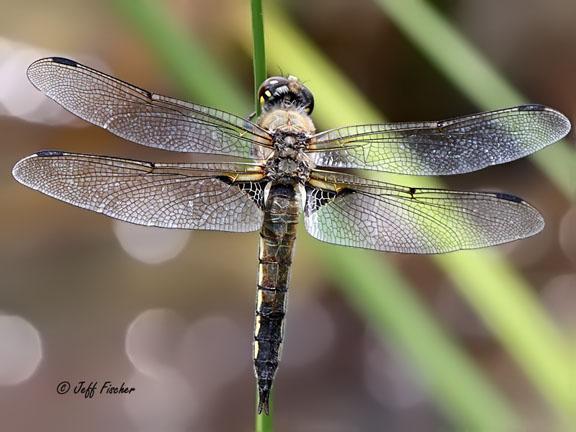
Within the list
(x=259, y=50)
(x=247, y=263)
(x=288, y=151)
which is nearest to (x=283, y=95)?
(x=288, y=151)

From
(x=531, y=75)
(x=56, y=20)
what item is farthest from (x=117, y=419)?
(x=531, y=75)

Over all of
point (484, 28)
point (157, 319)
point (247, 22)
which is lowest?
point (157, 319)

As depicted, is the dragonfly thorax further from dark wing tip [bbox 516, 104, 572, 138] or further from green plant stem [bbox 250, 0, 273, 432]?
Answer: dark wing tip [bbox 516, 104, 572, 138]

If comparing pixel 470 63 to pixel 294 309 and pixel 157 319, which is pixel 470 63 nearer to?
pixel 294 309

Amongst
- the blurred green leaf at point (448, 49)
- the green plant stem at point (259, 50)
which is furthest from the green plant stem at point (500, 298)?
the green plant stem at point (259, 50)

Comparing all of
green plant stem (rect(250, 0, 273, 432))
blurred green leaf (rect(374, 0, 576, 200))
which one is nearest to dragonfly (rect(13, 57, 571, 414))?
green plant stem (rect(250, 0, 273, 432))

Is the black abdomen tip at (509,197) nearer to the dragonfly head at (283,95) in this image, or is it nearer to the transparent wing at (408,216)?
the transparent wing at (408,216)
